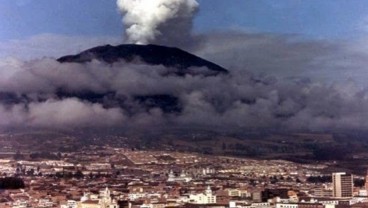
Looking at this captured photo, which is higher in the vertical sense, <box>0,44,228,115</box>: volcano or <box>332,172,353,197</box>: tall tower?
<box>0,44,228,115</box>: volcano

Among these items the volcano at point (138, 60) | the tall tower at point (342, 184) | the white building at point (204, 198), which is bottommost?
the white building at point (204, 198)

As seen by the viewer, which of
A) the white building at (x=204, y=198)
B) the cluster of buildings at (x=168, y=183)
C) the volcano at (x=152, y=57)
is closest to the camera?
A: the cluster of buildings at (x=168, y=183)

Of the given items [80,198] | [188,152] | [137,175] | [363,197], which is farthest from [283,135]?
[80,198]

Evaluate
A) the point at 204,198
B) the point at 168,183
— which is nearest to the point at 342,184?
the point at 204,198

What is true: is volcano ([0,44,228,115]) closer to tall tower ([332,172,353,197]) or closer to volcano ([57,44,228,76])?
volcano ([57,44,228,76])

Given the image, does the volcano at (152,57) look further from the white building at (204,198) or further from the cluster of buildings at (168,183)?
the white building at (204,198)

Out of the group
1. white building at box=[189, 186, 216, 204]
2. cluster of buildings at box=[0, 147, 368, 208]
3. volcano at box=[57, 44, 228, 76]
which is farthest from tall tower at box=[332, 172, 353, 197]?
volcano at box=[57, 44, 228, 76]

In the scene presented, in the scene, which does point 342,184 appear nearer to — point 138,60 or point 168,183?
point 168,183

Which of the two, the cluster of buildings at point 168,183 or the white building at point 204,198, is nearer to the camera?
the cluster of buildings at point 168,183

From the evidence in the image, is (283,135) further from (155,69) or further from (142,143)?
(155,69)

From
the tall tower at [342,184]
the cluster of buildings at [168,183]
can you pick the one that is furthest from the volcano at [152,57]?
the tall tower at [342,184]
